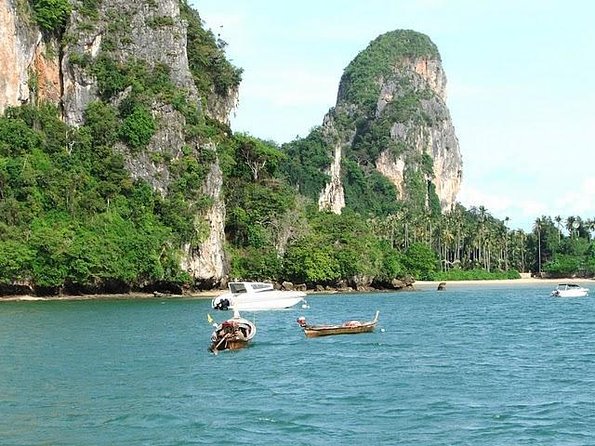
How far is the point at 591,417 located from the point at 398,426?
509 cm

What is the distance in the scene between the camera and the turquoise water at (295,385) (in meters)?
20.8

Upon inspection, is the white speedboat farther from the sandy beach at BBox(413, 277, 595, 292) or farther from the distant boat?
the sandy beach at BBox(413, 277, 595, 292)

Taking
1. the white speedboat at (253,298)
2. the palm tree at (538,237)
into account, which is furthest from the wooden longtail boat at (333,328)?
the palm tree at (538,237)

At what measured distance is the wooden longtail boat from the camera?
134ft

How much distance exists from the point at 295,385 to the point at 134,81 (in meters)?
62.5

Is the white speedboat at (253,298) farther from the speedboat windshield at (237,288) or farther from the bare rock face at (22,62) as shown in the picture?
the bare rock face at (22,62)

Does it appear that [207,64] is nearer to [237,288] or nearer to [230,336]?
[237,288]

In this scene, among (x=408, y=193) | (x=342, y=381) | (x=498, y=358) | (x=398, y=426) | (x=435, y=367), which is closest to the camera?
(x=398, y=426)

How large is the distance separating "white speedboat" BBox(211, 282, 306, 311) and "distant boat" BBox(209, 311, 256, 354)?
20.5 meters

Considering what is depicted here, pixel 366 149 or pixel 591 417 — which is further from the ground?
Result: pixel 366 149

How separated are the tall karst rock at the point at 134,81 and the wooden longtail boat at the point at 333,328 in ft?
129

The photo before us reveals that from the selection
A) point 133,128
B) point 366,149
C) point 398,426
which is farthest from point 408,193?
point 398,426

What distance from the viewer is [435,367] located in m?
31.1

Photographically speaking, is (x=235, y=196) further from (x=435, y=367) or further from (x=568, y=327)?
(x=435, y=367)
